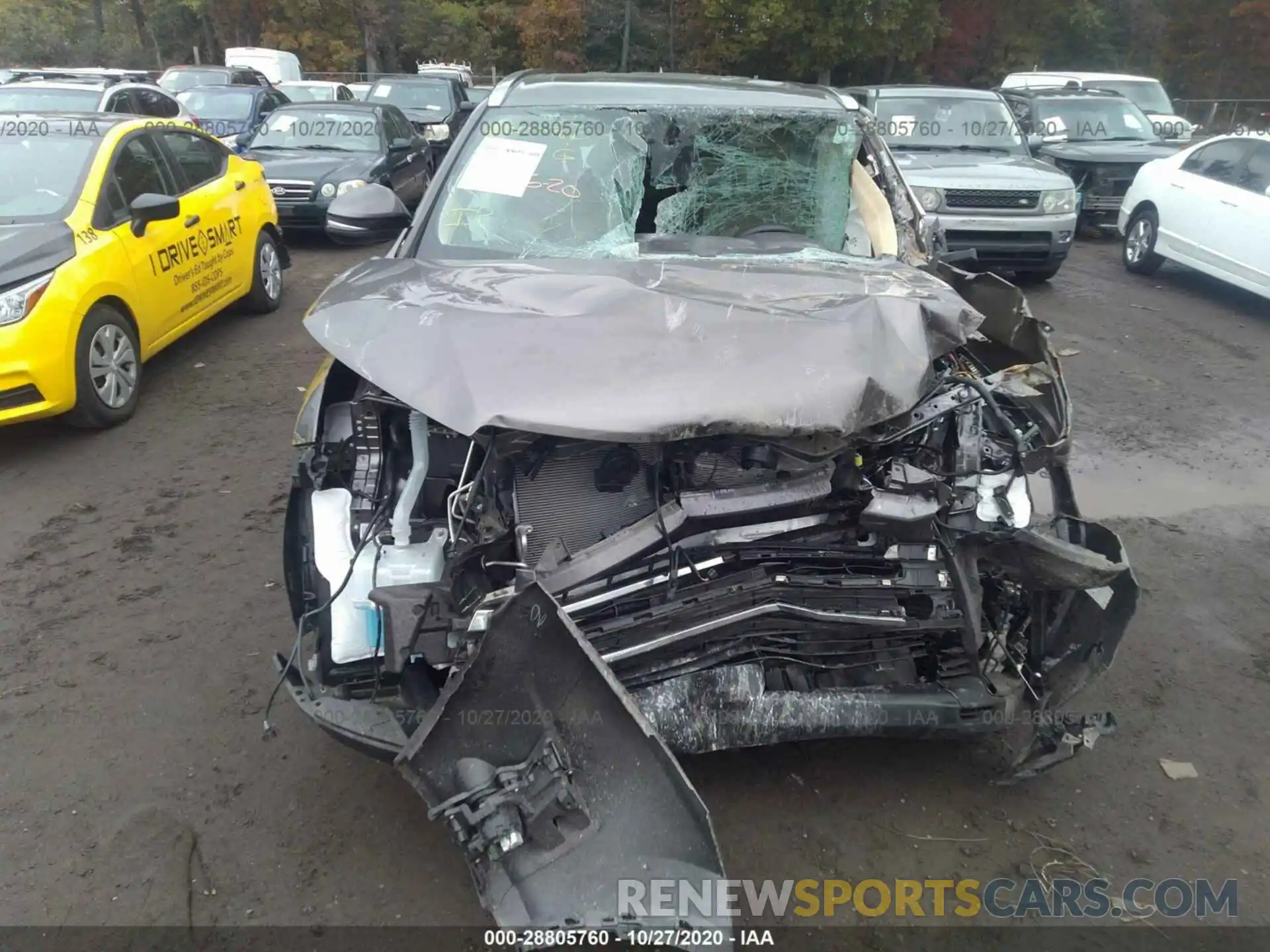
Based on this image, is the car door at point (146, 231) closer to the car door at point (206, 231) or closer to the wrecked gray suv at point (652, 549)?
the car door at point (206, 231)

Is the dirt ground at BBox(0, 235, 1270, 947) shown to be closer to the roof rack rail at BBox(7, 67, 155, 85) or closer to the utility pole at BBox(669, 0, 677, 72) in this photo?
the roof rack rail at BBox(7, 67, 155, 85)

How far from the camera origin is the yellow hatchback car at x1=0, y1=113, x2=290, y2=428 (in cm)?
483

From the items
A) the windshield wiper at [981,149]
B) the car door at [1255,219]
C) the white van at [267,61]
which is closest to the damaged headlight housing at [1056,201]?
the windshield wiper at [981,149]

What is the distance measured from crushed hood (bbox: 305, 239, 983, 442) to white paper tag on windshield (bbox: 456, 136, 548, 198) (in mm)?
634

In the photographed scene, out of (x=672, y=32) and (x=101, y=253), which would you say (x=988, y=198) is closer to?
(x=101, y=253)

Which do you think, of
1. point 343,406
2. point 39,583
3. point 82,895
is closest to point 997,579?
point 343,406

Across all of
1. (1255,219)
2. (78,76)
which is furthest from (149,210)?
(1255,219)

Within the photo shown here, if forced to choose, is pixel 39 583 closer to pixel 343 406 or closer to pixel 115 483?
pixel 115 483

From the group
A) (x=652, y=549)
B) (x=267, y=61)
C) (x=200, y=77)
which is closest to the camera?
(x=652, y=549)

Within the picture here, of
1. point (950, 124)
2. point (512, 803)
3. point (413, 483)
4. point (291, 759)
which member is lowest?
point (291, 759)

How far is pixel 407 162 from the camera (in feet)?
36.7

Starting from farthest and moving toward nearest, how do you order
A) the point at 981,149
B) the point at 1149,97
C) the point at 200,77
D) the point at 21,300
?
1. the point at 200,77
2. the point at 1149,97
3. the point at 981,149
4. the point at 21,300

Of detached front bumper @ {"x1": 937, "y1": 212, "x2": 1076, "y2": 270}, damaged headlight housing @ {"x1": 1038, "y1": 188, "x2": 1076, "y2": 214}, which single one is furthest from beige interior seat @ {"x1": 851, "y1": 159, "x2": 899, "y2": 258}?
damaged headlight housing @ {"x1": 1038, "y1": 188, "x2": 1076, "y2": 214}

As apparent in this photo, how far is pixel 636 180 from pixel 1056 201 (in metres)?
6.30
